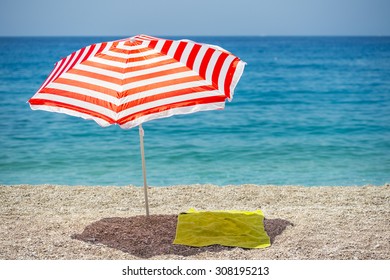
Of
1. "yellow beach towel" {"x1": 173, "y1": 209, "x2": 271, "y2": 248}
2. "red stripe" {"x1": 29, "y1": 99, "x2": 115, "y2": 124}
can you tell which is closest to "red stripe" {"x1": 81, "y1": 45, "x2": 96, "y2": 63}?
"red stripe" {"x1": 29, "y1": 99, "x2": 115, "y2": 124}

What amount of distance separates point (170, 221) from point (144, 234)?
0.46m

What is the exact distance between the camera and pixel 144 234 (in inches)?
193

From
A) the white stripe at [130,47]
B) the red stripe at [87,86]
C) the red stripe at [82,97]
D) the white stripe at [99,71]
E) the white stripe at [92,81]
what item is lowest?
the red stripe at [82,97]

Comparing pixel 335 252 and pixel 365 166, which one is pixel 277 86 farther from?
pixel 335 252

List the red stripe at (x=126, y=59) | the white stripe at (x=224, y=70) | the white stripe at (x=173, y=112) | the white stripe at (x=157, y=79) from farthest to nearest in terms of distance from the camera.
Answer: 1. the red stripe at (x=126, y=59)
2. the white stripe at (x=224, y=70)
3. the white stripe at (x=157, y=79)
4. the white stripe at (x=173, y=112)

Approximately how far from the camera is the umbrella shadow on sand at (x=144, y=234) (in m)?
4.54

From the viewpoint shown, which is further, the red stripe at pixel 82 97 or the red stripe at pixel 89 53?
the red stripe at pixel 89 53

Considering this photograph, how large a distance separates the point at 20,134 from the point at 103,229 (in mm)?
8868

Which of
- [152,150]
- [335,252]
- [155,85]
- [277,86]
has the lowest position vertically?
[277,86]

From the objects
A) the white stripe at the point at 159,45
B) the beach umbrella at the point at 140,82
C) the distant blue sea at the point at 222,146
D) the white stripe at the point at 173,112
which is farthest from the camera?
the distant blue sea at the point at 222,146

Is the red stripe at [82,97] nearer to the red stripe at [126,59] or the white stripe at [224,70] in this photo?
the red stripe at [126,59]

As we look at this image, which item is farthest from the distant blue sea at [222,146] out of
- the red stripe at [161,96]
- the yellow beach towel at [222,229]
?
the red stripe at [161,96]

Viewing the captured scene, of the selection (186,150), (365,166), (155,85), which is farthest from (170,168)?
(155,85)

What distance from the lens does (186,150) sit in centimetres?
1126
